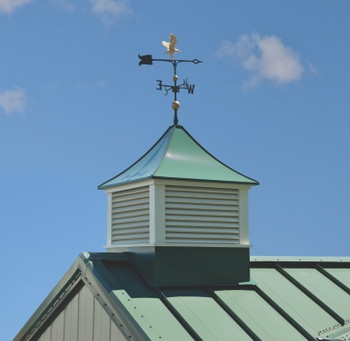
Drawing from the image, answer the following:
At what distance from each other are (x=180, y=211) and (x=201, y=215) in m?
0.38

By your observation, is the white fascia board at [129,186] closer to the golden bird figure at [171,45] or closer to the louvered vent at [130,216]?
the louvered vent at [130,216]

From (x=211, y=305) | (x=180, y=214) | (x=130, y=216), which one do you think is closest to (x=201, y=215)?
(x=180, y=214)

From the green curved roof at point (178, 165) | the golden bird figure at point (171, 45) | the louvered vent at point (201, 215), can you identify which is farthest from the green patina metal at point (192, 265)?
the golden bird figure at point (171, 45)

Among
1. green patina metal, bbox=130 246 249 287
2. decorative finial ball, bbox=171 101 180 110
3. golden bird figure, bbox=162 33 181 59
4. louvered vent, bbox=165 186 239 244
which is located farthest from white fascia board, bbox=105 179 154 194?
golden bird figure, bbox=162 33 181 59

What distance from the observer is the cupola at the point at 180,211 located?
29.7 feet

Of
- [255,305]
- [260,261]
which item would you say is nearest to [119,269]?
[255,305]

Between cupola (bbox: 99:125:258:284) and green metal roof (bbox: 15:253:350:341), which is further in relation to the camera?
cupola (bbox: 99:125:258:284)

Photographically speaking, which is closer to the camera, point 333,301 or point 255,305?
point 255,305

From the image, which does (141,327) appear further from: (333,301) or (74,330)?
(333,301)

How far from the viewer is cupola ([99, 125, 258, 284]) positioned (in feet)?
29.7

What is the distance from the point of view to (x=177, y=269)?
355 inches

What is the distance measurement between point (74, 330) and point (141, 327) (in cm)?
188

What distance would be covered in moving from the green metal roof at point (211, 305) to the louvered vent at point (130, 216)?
434 millimetres

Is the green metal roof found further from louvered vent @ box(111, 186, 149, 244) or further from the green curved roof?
the green curved roof
